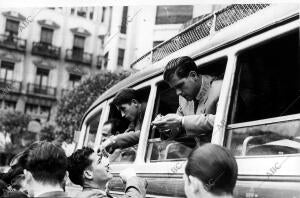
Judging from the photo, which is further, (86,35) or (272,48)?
(86,35)

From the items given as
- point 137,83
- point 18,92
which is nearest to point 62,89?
point 18,92

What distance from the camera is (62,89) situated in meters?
32.9

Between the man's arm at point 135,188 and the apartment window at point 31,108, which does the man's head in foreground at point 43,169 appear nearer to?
the man's arm at point 135,188

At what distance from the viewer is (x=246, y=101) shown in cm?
266

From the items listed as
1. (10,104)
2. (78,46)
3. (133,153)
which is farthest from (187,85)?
(78,46)

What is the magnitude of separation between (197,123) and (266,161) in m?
0.65

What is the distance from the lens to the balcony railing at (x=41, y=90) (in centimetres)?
3097

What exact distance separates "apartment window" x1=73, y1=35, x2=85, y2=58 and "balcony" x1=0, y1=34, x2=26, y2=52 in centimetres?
374

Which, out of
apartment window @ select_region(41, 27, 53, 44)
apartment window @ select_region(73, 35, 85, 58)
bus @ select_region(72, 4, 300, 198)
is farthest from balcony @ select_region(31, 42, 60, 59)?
bus @ select_region(72, 4, 300, 198)

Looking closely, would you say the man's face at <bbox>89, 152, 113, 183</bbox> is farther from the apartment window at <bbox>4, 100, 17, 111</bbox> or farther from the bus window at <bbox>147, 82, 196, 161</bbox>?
the apartment window at <bbox>4, 100, 17, 111</bbox>

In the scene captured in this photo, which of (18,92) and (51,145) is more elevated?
(18,92)

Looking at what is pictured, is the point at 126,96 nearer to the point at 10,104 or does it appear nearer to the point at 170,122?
the point at 170,122

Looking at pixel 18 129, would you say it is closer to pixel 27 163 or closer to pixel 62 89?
pixel 62 89

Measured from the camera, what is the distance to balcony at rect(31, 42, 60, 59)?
31.4m
